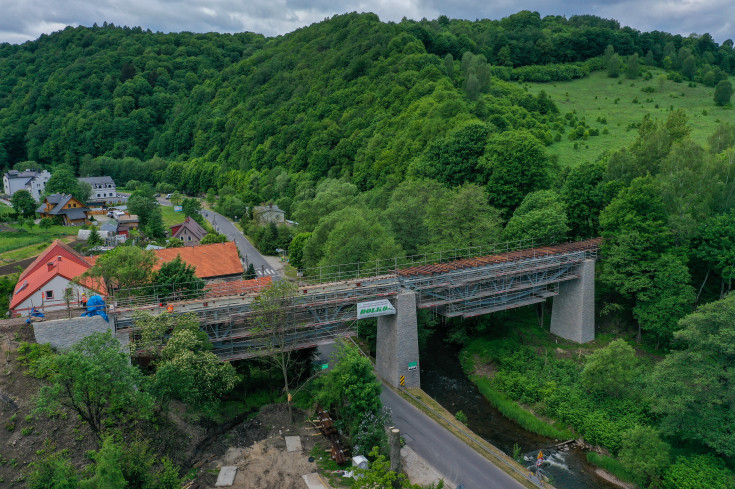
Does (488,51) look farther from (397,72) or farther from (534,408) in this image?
(534,408)

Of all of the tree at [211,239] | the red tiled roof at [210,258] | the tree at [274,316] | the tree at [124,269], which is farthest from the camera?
the tree at [211,239]

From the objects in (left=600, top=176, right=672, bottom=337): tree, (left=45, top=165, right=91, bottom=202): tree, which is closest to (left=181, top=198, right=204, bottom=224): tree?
(left=45, top=165, right=91, bottom=202): tree

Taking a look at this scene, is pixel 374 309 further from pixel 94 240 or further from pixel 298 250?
pixel 94 240

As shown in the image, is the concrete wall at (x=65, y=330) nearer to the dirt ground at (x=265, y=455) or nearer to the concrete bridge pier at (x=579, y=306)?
the dirt ground at (x=265, y=455)

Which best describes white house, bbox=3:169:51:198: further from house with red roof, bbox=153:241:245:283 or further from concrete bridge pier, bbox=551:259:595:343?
concrete bridge pier, bbox=551:259:595:343

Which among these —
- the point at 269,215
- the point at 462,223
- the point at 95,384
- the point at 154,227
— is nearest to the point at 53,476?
the point at 95,384

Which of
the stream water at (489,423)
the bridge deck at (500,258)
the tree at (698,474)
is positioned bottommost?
the stream water at (489,423)

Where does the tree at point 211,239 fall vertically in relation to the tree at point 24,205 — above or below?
below

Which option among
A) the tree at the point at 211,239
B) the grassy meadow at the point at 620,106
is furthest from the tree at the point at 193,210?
the grassy meadow at the point at 620,106
